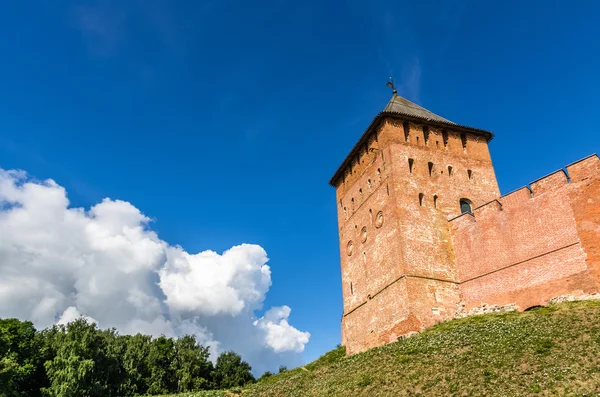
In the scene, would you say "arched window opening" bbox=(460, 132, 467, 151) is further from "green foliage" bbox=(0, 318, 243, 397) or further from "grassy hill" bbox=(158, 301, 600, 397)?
"green foliage" bbox=(0, 318, 243, 397)

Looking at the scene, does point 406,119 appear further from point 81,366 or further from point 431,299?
point 81,366

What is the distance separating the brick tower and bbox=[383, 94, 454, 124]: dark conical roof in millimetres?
138

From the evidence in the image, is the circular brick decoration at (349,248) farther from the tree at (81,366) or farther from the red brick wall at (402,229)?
the tree at (81,366)

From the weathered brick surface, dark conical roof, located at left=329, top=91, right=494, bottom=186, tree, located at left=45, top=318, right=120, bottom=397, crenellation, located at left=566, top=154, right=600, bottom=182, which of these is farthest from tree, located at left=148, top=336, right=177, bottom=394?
crenellation, located at left=566, top=154, right=600, bottom=182

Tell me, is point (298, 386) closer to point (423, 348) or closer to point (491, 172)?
point (423, 348)

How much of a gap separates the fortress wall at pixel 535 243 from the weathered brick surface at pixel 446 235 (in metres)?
0.05

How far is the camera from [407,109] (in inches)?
1357

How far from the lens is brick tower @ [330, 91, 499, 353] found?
27188 mm

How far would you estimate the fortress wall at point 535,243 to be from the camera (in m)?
22.2

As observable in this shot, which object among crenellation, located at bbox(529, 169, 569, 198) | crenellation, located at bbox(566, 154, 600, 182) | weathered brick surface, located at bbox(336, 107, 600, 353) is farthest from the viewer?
crenellation, located at bbox(529, 169, 569, 198)

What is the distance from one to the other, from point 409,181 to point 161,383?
3049 centimetres

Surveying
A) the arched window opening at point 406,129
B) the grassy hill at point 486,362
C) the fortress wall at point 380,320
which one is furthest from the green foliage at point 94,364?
the arched window opening at point 406,129

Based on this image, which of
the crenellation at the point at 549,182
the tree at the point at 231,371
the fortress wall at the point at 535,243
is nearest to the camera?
the fortress wall at the point at 535,243

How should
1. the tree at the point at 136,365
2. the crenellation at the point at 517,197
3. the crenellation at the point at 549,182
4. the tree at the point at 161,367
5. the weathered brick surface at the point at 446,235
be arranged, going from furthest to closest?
1. the tree at the point at 161,367
2. the tree at the point at 136,365
3. the crenellation at the point at 517,197
4. the crenellation at the point at 549,182
5. the weathered brick surface at the point at 446,235
